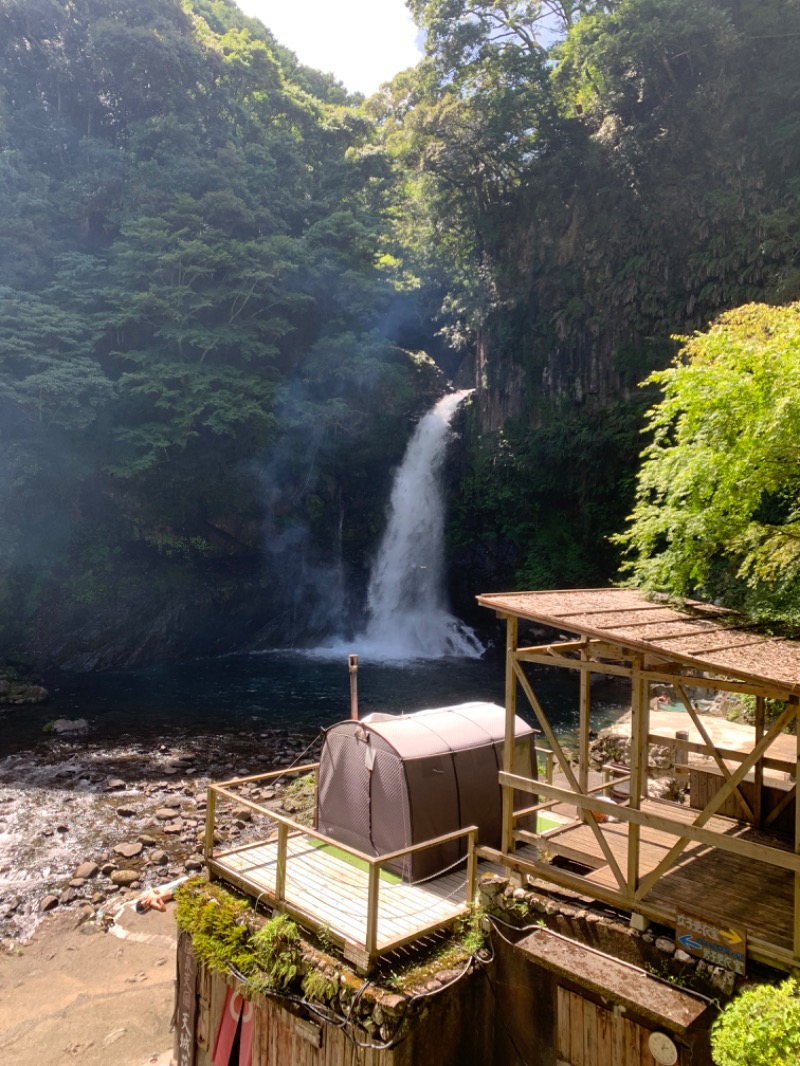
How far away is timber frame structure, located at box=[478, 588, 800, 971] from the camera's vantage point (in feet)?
17.3

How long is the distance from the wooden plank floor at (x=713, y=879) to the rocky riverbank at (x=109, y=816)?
8.23m

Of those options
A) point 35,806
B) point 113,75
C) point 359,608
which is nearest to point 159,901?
point 35,806

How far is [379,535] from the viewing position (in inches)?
1293

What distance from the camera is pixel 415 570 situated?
3209 centimetres

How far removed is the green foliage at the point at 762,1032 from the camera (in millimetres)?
3623

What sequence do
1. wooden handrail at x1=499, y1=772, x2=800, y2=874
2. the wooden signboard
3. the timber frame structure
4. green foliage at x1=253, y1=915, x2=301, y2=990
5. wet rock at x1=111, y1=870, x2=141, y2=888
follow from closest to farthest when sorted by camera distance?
1. wooden handrail at x1=499, y1=772, x2=800, y2=874
2. the wooden signboard
3. the timber frame structure
4. green foliage at x1=253, y1=915, x2=301, y2=990
5. wet rock at x1=111, y1=870, x2=141, y2=888

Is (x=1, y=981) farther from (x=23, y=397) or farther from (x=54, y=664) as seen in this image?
(x=23, y=397)

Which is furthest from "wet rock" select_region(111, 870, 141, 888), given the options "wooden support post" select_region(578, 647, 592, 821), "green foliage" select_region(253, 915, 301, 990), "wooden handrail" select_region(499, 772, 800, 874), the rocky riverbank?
"wooden handrail" select_region(499, 772, 800, 874)

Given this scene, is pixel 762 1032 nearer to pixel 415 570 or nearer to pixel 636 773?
pixel 636 773

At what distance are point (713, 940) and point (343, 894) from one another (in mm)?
3649

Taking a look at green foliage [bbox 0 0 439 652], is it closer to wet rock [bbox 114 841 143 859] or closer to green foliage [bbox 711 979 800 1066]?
wet rock [bbox 114 841 143 859]

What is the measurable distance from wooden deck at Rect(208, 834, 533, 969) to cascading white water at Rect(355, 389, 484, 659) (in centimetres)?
2235

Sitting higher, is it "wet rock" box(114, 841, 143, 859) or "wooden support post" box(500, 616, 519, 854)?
"wooden support post" box(500, 616, 519, 854)

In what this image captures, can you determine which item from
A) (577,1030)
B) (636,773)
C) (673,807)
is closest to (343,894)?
(577,1030)
